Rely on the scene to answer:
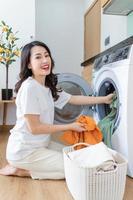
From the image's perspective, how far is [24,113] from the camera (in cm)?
167

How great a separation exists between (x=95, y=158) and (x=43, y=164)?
0.52 metres

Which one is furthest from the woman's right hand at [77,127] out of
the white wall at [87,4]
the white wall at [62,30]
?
the white wall at [62,30]

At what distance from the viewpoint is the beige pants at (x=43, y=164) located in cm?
174

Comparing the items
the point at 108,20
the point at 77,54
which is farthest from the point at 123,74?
the point at 77,54

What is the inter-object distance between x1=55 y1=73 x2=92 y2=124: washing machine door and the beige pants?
0.51m

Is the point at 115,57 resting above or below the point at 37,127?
above

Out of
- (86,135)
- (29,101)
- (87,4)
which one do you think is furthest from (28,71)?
(87,4)

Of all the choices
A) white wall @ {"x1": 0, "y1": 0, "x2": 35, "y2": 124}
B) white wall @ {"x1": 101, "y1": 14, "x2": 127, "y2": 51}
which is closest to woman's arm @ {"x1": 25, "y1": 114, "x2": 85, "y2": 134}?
white wall @ {"x1": 101, "y1": 14, "x2": 127, "y2": 51}

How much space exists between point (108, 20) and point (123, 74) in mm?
1848

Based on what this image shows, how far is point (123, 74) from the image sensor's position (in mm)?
1656

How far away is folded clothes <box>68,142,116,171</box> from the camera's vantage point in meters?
1.27

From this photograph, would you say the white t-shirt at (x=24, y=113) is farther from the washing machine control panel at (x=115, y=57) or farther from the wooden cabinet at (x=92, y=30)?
the wooden cabinet at (x=92, y=30)

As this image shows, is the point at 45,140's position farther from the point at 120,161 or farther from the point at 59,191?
the point at 120,161

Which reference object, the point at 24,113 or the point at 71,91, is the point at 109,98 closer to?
the point at 71,91
